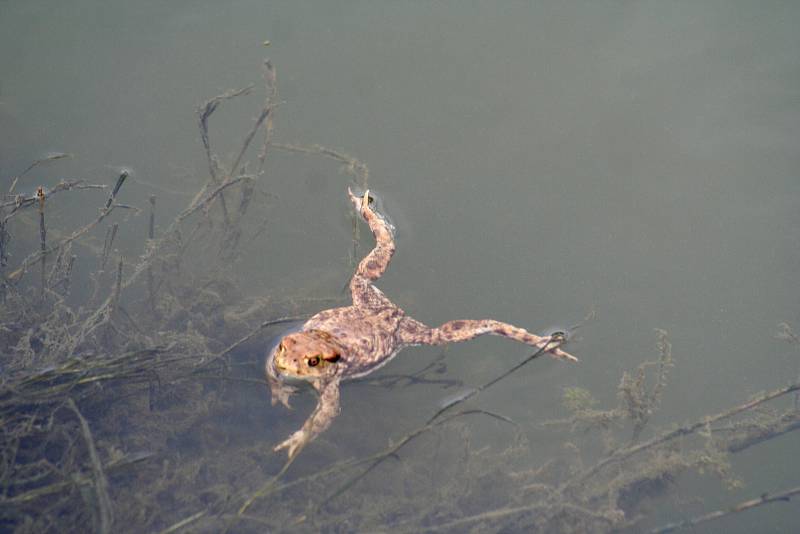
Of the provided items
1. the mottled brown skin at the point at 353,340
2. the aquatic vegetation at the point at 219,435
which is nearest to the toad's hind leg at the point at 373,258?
the mottled brown skin at the point at 353,340

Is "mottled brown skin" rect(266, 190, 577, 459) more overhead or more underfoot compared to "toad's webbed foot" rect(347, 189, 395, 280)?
more underfoot

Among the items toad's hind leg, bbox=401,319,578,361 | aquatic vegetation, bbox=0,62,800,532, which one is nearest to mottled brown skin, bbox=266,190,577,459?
toad's hind leg, bbox=401,319,578,361

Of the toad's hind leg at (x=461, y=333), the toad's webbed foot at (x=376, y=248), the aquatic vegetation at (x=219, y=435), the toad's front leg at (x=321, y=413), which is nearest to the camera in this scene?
the aquatic vegetation at (x=219, y=435)

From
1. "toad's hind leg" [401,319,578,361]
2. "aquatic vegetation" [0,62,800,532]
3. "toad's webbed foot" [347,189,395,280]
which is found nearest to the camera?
"aquatic vegetation" [0,62,800,532]

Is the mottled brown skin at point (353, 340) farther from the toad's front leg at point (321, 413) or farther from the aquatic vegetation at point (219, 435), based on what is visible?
the aquatic vegetation at point (219, 435)

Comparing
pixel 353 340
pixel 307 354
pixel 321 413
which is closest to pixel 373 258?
pixel 353 340

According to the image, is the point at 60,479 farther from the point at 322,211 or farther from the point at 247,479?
the point at 322,211

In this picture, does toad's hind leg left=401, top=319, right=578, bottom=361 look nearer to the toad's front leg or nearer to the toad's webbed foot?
the toad's webbed foot

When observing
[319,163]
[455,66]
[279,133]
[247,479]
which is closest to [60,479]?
[247,479]
